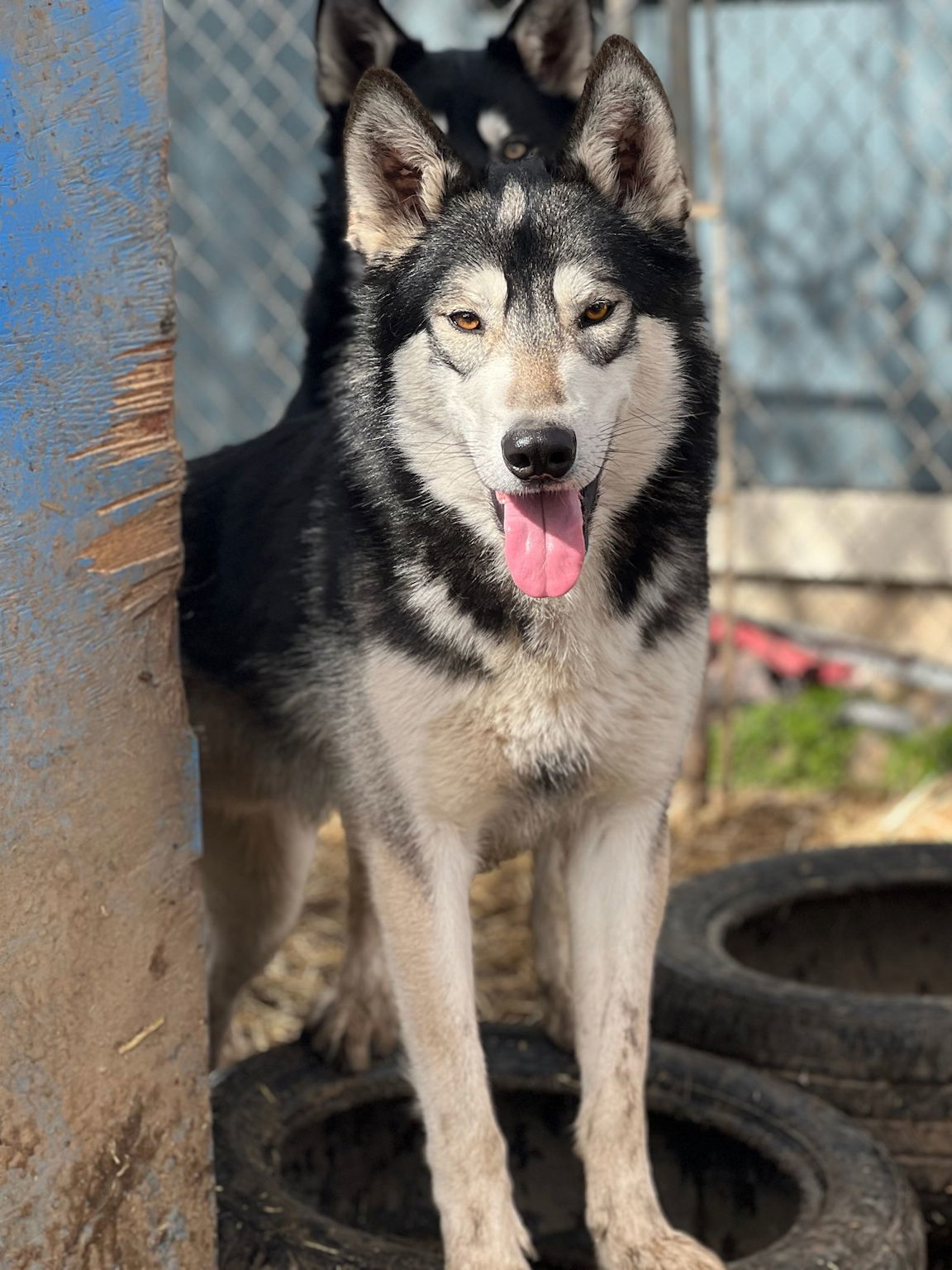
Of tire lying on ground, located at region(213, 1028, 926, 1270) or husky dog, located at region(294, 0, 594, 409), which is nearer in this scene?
tire lying on ground, located at region(213, 1028, 926, 1270)

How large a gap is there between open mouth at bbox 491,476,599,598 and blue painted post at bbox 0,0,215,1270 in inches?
20.7

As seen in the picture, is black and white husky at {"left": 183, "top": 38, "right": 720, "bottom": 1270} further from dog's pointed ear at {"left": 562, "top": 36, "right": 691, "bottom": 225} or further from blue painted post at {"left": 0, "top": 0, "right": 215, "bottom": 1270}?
blue painted post at {"left": 0, "top": 0, "right": 215, "bottom": 1270}

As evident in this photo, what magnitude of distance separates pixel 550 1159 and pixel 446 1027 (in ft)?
2.89

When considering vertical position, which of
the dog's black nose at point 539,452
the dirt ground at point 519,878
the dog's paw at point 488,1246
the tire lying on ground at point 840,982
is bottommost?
the dirt ground at point 519,878

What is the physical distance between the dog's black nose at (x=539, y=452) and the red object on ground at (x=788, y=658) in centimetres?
402

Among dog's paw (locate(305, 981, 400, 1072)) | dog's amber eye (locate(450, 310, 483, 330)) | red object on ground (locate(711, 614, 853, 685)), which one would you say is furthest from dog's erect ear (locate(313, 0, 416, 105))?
red object on ground (locate(711, 614, 853, 685))

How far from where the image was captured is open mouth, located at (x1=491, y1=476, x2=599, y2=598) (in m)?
2.38

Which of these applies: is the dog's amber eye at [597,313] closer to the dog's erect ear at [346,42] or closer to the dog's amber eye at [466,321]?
the dog's amber eye at [466,321]

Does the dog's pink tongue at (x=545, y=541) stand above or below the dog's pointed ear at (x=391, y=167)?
below

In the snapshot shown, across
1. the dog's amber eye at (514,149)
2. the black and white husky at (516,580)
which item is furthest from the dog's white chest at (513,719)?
the dog's amber eye at (514,149)

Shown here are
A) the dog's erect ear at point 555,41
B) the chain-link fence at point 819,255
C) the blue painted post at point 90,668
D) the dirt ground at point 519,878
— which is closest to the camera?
the blue painted post at point 90,668

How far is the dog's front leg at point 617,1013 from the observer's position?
2.62 metres

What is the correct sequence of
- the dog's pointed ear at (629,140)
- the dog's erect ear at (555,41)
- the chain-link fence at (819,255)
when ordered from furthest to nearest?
the chain-link fence at (819,255), the dog's erect ear at (555,41), the dog's pointed ear at (629,140)

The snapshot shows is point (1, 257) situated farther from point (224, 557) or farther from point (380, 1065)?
point (380, 1065)
